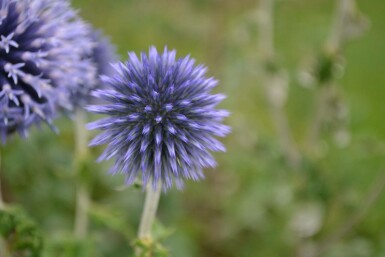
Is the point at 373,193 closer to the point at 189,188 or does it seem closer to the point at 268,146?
the point at 268,146

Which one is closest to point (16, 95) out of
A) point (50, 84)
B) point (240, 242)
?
point (50, 84)

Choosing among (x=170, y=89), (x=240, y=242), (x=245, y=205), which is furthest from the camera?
(x=240, y=242)

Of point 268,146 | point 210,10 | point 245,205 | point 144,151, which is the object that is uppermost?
point 210,10

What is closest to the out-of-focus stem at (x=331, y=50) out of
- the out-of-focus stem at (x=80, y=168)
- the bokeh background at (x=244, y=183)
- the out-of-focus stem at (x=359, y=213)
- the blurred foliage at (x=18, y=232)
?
the bokeh background at (x=244, y=183)

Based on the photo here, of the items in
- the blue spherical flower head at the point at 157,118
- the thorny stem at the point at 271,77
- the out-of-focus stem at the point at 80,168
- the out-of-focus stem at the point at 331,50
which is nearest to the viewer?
the blue spherical flower head at the point at 157,118

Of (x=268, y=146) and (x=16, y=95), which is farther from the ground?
(x=268, y=146)

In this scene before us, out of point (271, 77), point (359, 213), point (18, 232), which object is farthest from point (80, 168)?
point (359, 213)

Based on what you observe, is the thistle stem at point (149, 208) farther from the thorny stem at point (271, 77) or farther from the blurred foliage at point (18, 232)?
the thorny stem at point (271, 77)
